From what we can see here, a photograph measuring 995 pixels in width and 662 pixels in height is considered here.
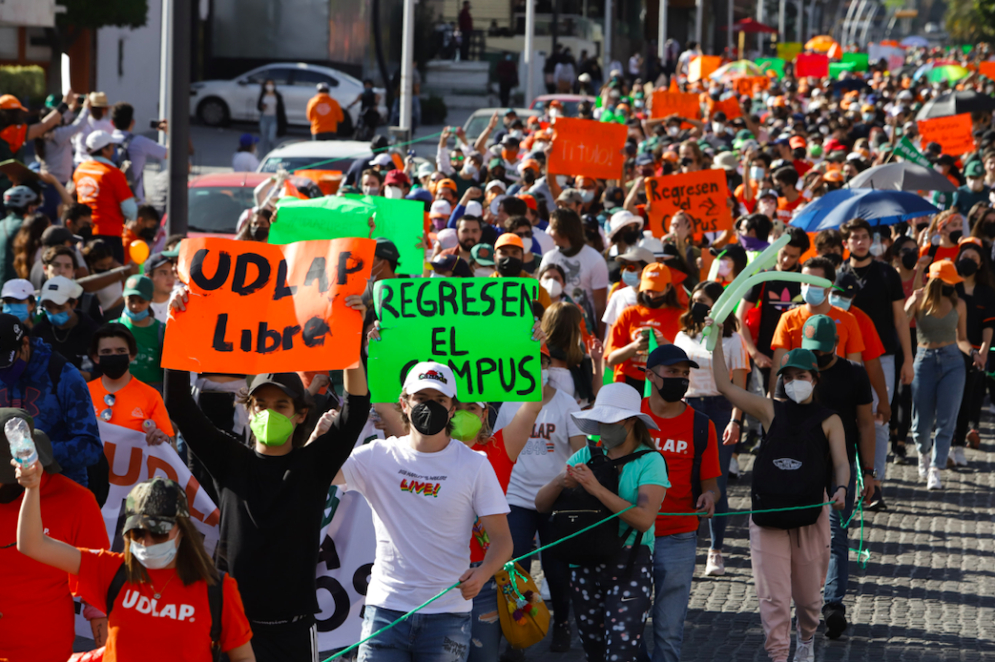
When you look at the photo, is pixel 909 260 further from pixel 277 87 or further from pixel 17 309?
pixel 277 87

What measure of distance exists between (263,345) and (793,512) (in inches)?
100

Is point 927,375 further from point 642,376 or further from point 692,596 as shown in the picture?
point 692,596

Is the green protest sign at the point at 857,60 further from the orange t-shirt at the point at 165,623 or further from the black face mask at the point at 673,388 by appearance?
the orange t-shirt at the point at 165,623

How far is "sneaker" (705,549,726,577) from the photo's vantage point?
7.94 metres

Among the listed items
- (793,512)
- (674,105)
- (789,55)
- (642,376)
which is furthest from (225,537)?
(789,55)

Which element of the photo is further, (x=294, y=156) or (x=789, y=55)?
(x=789, y=55)

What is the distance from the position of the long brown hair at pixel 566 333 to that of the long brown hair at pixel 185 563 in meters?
3.06

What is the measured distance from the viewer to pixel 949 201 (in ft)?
51.4

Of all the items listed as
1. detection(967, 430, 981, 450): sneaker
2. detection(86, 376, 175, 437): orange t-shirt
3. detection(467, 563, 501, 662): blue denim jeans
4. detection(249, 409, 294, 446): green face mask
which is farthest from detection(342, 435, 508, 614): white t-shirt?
detection(967, 430, 981, 450): sneaker

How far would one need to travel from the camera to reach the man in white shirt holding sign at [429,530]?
15.3 ft

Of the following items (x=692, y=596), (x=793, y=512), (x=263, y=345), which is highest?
(x=263, y=345)

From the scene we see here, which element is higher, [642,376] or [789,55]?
[789,55]

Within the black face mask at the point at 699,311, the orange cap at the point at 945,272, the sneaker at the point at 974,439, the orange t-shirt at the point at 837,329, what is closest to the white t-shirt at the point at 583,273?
the orange t-shirt at the point at 837,329

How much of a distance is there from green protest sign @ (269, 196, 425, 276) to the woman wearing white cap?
422 centimetres
